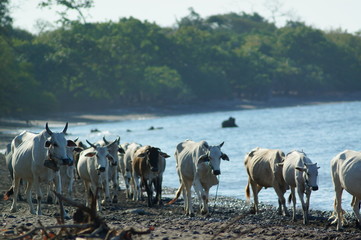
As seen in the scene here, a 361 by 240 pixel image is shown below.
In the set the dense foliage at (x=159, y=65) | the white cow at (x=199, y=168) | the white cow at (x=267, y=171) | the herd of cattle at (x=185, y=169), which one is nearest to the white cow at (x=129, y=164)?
the herd of cattle at (x=185, y=169)

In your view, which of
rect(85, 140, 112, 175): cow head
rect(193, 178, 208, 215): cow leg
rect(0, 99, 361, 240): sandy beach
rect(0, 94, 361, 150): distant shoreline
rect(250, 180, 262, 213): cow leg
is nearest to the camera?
rect(0, 99, 361, 240): sandy beach

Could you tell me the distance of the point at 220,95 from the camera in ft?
327

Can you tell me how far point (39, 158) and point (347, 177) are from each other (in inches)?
242

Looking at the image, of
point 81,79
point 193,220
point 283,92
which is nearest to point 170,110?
point 81,79

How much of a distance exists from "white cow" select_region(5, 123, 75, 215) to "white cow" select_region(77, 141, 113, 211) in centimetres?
169

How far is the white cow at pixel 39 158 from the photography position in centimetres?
1459

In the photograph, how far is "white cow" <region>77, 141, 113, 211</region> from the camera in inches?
668

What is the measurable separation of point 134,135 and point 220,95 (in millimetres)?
49257

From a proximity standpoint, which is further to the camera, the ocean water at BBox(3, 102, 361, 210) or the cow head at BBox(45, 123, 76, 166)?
the ocean water at BBox(3, 102, 361, 210)

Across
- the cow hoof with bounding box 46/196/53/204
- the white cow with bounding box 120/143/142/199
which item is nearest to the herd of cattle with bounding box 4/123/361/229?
the cow hoof with bounding box 46/196/53/204

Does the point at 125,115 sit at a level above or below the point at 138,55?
below

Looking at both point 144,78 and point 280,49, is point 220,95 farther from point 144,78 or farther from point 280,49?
point 280,49

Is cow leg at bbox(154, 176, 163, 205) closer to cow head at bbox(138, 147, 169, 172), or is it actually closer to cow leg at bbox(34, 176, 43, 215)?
cow head at bbox(138, 147, 169, 172)

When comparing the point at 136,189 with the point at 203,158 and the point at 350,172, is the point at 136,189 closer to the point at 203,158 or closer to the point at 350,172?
the point at 203,158
